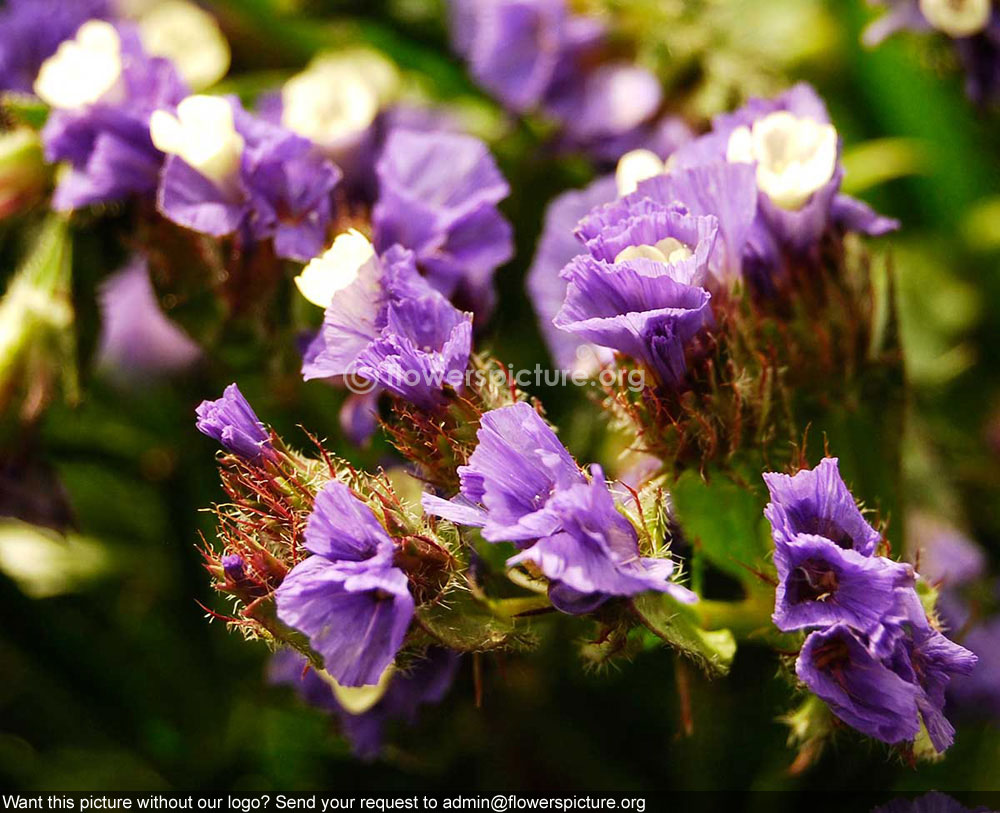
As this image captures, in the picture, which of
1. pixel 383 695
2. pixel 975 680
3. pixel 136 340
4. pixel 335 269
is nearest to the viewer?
pixel 335 269

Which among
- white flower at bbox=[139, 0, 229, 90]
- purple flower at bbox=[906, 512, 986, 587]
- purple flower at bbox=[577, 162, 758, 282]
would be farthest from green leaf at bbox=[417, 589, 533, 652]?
white flower at bbox=[139, 0, 229, 90]

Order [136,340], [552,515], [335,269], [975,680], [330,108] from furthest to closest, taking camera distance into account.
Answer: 1. [136,340]
2. [975,680]
3. [330,108]
4. [335,269]
5. [552,515]

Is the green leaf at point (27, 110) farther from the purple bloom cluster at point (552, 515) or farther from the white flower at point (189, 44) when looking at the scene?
the purple bloom cluster at point (552, 515)

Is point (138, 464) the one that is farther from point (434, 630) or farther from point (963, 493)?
point (963, 493)

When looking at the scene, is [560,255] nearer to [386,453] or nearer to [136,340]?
[386,453]

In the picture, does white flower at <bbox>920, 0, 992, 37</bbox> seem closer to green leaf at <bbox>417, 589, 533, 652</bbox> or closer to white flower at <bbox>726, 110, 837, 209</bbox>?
white flower at <bbox>726, 110, 837, 209</bbox>

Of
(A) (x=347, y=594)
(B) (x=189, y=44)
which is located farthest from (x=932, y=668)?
(B) (x=189, y=44)
